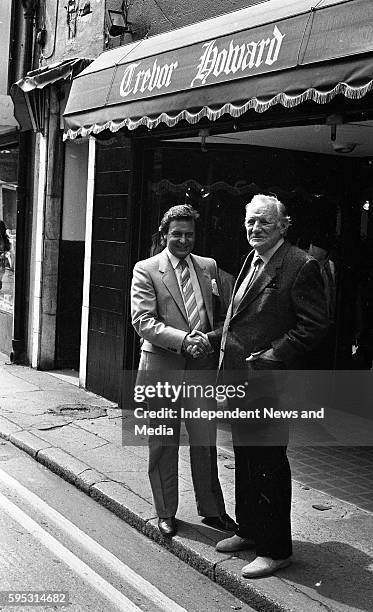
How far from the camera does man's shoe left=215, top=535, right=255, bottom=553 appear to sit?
5184 mm

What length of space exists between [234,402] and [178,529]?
1054 mm

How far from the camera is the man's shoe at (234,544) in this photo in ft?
17.0

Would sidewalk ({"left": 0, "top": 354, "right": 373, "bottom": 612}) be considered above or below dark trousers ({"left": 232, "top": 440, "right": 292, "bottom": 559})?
below

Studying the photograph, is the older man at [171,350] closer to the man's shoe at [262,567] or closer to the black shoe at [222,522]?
the black shoe at [222,522]

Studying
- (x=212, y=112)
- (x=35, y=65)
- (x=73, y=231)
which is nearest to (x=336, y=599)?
(x=212, y=112)

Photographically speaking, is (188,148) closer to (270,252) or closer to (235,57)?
(235,57)

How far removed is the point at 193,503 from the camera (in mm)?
6133

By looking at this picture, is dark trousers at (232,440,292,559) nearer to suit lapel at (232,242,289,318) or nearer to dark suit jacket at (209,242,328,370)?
dark suit jacket at (209,242,328,370)

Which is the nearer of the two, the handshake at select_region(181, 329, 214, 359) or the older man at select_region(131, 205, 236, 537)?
the handshake at select_region(181, 329, 214, 359)

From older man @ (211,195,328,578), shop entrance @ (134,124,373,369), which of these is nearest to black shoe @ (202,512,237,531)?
older man @ (211,195,328,578)

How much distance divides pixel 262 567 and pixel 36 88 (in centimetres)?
768

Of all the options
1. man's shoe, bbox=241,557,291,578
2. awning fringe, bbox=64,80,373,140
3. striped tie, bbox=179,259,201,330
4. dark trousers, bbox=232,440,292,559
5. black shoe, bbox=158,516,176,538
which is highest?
awning fringe, bbox=64,80,373,140

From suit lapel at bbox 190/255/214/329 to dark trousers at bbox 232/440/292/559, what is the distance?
41.7 inches

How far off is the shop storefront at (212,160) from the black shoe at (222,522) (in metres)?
3.00
